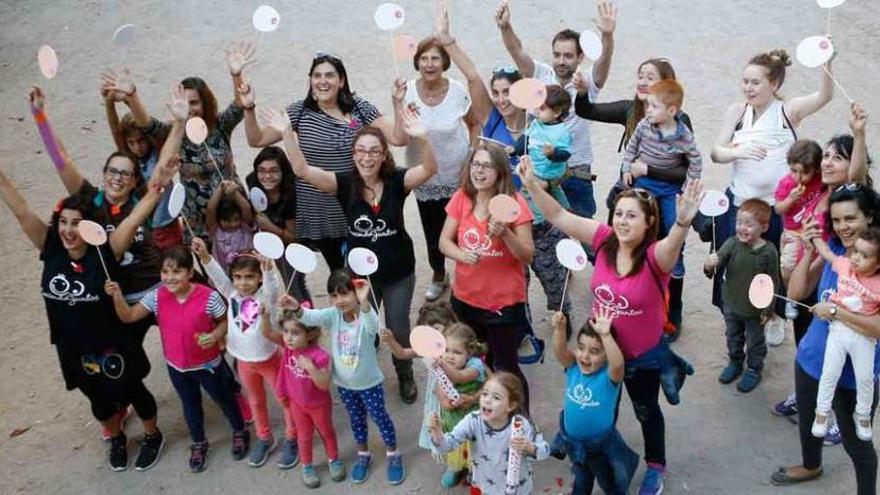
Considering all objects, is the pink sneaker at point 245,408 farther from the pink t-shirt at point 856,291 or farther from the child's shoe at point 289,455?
the pink t-shirt at point 856,291

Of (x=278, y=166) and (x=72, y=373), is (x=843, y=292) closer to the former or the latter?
(x=278, y=166)

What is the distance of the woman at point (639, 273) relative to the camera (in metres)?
3.61

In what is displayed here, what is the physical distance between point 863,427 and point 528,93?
7.06 ft

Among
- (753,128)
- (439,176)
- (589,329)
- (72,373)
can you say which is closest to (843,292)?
(589,329)

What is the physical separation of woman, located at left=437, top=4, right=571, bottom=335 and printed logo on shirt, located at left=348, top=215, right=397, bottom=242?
2.81 feet

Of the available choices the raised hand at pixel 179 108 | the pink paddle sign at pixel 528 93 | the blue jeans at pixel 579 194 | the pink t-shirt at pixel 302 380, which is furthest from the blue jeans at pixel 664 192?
the raised hand at pixel 179 108

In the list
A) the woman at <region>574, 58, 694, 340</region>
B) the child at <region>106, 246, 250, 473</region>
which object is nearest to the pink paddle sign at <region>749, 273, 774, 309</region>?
the woman at <region>574, 58, 694, 340</region>

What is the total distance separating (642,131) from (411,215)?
255 centimetres

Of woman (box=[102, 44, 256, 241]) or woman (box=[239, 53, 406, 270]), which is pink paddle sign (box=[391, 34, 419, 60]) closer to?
woman (box=[239, 53, 406, 270])

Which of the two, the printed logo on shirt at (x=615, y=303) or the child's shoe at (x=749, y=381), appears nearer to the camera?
the printed logo on shirt at (x=615, y=303)

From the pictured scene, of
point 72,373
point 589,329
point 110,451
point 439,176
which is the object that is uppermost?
point 439,176

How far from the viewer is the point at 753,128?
4.79 meters

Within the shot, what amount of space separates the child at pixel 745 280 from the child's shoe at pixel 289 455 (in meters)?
2.39

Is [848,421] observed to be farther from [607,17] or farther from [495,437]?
[607,17]
